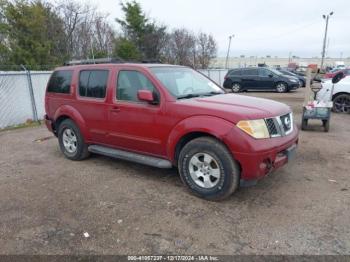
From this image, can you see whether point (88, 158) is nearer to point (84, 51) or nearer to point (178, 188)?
point (178, 188)

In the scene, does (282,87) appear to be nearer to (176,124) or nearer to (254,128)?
(176,124)

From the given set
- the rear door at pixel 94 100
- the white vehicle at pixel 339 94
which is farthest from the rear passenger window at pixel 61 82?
the white vehicle at pixel 339 94

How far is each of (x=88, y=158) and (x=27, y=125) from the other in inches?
208

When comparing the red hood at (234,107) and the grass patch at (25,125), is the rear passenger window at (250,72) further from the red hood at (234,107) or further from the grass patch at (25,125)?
the red hood at (234,107)

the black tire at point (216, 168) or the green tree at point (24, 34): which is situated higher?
the green tree at point (24, 34)

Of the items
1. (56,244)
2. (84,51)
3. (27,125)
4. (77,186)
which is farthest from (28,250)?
(84,51)

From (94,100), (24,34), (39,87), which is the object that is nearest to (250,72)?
(24,34)

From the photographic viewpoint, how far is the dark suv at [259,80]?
66.5ft

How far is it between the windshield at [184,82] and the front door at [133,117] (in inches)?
9.2

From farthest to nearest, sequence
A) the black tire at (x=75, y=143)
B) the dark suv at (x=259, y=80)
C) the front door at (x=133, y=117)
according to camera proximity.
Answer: the dark suv at (x=259, y=80) → the black tire at (x=75, y=143) → the front door at (x=133, y=117)

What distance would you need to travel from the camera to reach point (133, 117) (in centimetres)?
488

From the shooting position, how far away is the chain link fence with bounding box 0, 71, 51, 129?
9.90 meters

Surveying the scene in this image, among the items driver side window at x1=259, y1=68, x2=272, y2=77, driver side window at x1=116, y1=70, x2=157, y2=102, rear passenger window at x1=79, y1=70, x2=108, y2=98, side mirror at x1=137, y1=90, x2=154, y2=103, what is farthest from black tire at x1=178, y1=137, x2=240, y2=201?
driver side window at x1=259, y1=68, x2=272, y2=77

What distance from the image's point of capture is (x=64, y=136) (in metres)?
6.23
